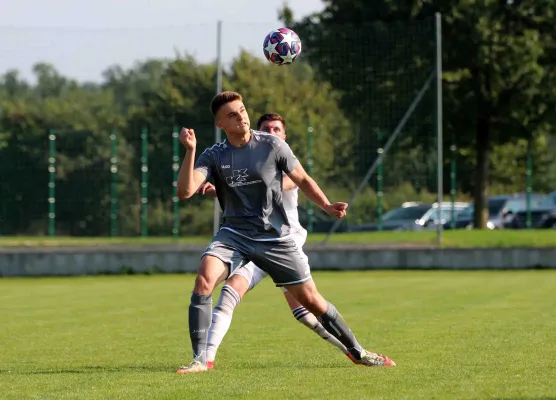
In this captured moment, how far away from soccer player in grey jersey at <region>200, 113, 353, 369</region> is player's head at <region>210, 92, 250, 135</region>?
800 mm

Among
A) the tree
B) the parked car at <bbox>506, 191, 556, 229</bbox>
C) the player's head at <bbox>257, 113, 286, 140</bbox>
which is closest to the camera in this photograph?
the player's head at <bbox>257, 113, 286, 140</bbox>

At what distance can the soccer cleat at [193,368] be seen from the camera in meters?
8.80

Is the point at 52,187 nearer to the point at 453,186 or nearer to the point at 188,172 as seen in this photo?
the point at 453,186

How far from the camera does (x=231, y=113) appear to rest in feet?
29.5

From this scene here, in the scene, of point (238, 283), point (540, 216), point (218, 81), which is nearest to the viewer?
point (238, 283)

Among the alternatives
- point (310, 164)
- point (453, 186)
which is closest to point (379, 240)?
point (310, 164)

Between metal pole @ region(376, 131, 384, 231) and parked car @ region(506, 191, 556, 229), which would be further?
parked car @ region(506, 191, 556, 229)

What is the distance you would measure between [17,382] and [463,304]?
872cm

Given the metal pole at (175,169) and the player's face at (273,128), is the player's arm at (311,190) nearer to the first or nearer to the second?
the player's face at (273,128)

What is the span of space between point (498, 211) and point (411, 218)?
18.6 metres

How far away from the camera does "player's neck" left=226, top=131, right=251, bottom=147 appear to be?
9052 mm

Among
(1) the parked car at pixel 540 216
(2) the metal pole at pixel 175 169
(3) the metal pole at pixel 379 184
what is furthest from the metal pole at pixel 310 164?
(1) the parked car at pixel 540 216

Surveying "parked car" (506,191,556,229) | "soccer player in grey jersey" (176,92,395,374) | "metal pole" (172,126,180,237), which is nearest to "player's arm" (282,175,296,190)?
"soccer player in grey jersey" (176,92,395,374)

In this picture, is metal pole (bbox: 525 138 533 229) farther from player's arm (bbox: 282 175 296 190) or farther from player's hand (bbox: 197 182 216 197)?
player's hand (bbox: 197 182 216 197)
